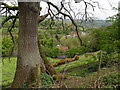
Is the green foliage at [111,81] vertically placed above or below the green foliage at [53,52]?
above

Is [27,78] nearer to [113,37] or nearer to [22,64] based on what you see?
[22,64]

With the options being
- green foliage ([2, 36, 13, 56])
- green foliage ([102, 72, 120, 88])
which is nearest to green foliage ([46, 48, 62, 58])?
green foliage ([2, 36, 13, 56])

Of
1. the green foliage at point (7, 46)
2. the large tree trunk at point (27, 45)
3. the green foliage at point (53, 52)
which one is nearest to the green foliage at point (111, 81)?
the large tree trunk at point (27, 45)

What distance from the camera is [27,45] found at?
5.96 m

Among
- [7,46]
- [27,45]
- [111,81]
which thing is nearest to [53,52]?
[7,46]

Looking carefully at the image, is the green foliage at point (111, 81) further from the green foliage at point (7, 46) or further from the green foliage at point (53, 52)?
the green foliage at point (53, 52)

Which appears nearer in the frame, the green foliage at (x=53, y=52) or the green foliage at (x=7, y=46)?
the green foliage at (x=7, y=46)

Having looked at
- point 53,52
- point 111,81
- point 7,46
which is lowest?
point 53,52

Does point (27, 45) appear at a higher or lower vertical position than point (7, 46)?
higher

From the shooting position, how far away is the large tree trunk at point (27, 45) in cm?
584

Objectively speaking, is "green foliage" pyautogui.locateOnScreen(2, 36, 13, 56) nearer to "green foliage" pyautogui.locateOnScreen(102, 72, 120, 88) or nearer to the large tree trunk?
the large tree trunk

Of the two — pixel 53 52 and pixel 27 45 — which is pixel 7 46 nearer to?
pixel 53 52

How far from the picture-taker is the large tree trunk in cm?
584

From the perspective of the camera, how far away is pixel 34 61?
19.9 ft
